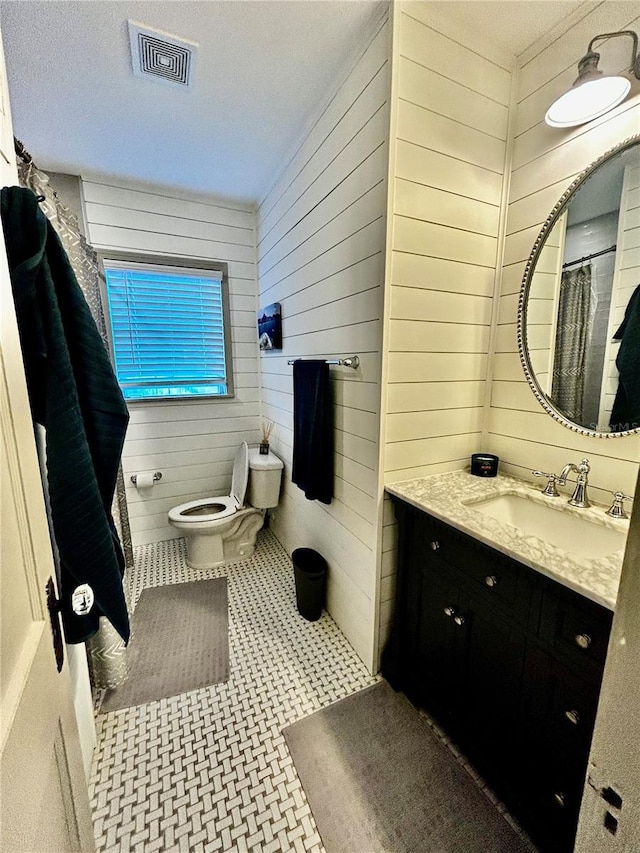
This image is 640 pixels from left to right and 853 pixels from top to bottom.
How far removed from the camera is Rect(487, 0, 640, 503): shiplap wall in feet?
3.87

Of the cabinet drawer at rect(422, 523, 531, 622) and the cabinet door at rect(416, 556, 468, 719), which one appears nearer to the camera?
the cabinet drawer at rect(422, 523, 531, 622)

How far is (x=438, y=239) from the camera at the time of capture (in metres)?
1.41

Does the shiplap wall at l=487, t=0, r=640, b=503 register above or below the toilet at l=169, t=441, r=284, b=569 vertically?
above

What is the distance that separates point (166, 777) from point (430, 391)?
1.78m

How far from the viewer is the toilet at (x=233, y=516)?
239 cm

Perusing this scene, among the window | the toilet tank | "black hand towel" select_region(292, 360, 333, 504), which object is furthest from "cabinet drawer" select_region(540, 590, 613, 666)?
the window

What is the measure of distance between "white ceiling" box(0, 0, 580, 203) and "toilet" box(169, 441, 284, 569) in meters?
1.99

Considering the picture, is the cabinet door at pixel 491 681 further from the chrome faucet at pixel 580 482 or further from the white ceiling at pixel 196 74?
the white ceiling at pixel 196 74

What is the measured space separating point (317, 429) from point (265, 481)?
0.89 m

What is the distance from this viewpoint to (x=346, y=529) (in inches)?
68.8

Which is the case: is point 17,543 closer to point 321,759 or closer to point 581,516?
point 321,759

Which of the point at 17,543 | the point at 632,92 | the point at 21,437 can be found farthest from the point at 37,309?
the point at 632,92

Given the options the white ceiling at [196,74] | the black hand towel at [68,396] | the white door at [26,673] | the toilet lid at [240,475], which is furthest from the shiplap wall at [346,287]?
the white door at [26,673]

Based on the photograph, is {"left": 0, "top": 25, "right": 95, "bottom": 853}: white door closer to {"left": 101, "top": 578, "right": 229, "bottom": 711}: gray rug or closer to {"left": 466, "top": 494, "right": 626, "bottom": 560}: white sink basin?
{"left": 101, "top": 578, "right": 229, "bottom": 711}: gray rug
